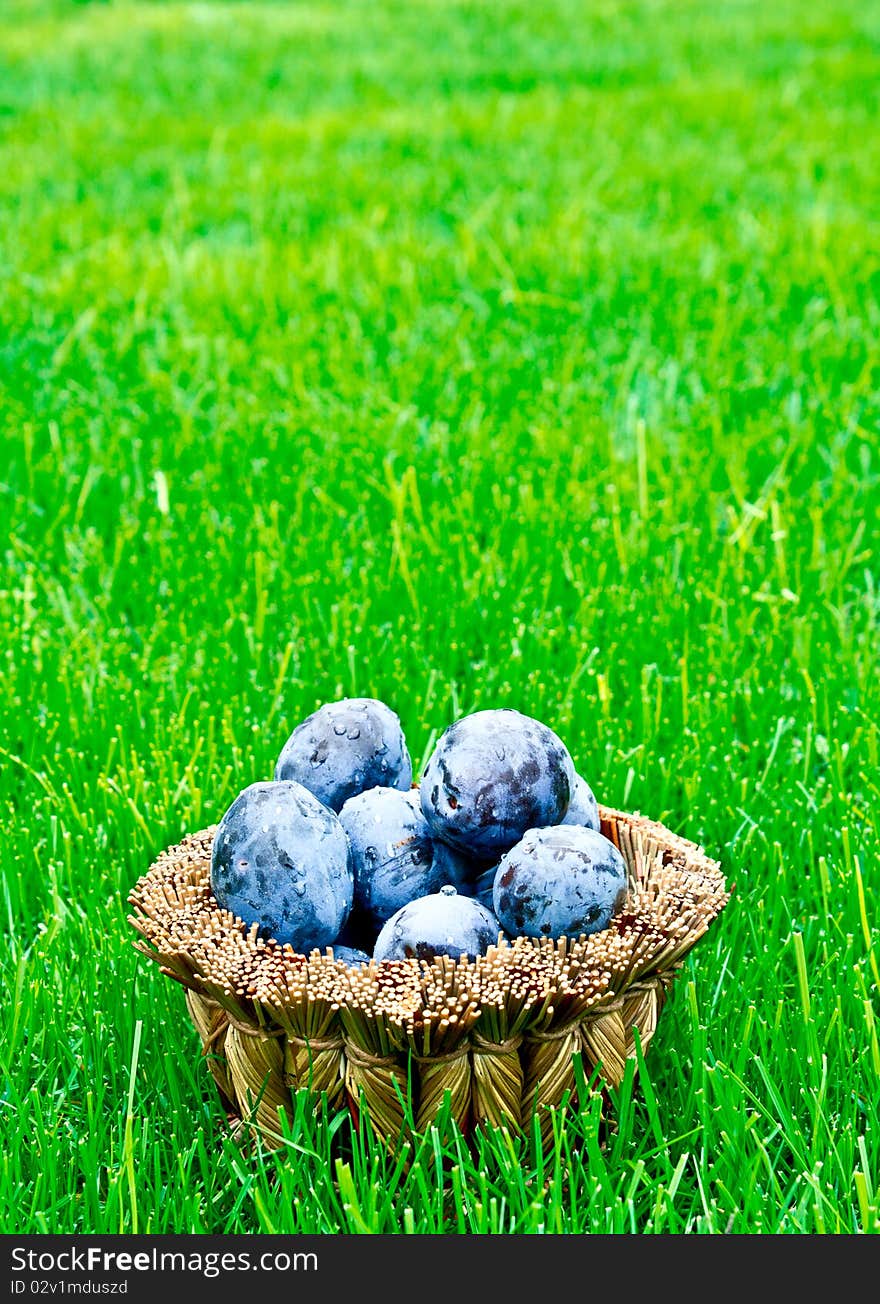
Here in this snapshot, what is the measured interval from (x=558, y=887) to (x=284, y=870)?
0.30m

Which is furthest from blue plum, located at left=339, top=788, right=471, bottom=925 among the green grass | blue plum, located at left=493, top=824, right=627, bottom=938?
the green grass

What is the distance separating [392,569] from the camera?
117 inches

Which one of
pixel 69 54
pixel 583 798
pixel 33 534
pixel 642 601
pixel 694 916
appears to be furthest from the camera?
pixel 69 54

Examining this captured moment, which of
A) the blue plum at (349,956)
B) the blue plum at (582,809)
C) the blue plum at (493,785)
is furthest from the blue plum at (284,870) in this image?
the blue plum at (582,809)

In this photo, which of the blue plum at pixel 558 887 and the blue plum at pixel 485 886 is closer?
the blue plum at pixel 558 887

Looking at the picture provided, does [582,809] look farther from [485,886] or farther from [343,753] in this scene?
[343,753]

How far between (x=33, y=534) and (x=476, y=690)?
1303mm

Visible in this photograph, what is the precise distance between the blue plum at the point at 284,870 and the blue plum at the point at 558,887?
0.62 ft

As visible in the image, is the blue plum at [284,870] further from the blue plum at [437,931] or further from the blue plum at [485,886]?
the blue plum at [485,886]

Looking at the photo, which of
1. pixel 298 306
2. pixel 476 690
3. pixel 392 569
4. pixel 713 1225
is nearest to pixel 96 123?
pixel 298 306

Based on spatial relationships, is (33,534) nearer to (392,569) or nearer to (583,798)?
(392,569)

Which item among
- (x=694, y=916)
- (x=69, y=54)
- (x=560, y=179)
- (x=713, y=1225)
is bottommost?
(x=713, y=1225)

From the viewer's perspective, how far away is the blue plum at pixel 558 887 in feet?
5.00

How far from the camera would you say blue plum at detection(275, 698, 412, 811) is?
1770 millimetres
